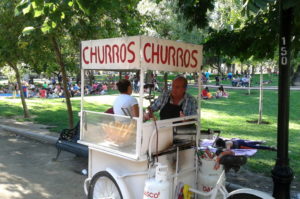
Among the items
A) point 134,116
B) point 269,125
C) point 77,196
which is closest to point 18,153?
point 77,196

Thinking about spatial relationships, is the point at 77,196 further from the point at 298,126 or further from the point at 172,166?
the point at 298,126

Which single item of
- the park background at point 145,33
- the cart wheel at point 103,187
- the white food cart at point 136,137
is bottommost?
the cart wheel at point 103,187

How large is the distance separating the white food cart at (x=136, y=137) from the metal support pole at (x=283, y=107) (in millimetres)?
1064

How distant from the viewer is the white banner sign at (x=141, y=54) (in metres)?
3.35

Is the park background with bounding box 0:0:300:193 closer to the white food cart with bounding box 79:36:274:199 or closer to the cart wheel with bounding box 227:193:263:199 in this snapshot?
the white food cart with bounding box 79:36:274:199

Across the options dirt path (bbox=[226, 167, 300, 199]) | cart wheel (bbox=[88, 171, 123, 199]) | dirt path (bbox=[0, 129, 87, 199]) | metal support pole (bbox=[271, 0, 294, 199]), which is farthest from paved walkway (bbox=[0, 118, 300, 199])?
cart wheel (bbox=[88, 171, 123, 199])

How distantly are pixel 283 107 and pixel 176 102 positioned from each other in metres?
1.58

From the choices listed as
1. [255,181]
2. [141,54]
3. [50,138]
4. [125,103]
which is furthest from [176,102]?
[50,138]

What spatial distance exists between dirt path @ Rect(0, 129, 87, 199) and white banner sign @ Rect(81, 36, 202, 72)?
7.79 ft

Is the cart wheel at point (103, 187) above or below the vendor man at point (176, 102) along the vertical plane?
below

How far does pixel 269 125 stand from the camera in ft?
35.9

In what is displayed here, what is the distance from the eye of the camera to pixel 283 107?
3168 millimetres

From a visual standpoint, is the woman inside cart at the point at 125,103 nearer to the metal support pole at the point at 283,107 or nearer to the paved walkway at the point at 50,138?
the metal support pole at the point at 283,107

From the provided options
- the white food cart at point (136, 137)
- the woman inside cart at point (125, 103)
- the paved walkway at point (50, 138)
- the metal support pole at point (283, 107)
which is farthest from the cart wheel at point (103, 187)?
the paved walkway at point (50, 138)
